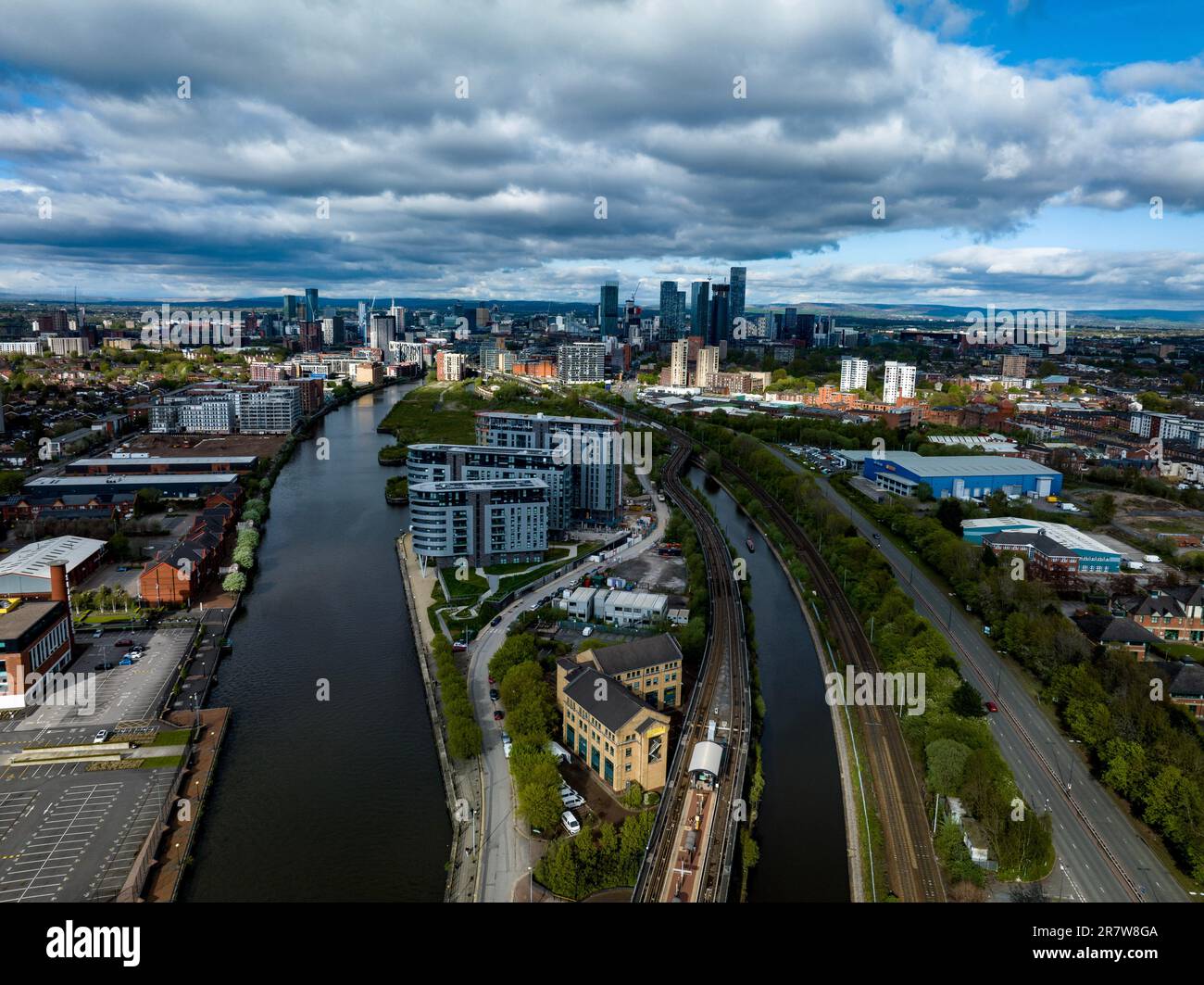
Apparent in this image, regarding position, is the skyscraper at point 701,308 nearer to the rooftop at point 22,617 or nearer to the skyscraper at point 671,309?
the skyscraper at point 671,309

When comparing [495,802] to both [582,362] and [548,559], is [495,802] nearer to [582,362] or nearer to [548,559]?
[548,559]

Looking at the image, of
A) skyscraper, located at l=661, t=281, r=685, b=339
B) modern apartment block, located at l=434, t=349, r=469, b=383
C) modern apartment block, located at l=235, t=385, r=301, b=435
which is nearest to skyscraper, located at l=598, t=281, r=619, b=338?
skyscraper, located at l=661, t=281, r=685, b=339

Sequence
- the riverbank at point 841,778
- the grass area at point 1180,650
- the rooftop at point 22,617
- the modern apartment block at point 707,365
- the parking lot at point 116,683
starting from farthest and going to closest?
the modern apartment block at point 707,365
the grass area at point 1180,650
the rooftop at point 22,617
the parking lot at point 116,683
the riverbank at point 841,778

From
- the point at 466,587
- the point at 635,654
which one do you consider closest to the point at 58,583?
the point at 466,587

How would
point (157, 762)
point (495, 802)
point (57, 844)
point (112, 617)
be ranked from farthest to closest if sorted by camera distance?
point (112, 617)
point (157, 762)
point (495, 802)
point (57, 844)

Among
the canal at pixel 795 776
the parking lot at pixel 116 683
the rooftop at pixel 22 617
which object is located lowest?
the canal at pixel 795 776

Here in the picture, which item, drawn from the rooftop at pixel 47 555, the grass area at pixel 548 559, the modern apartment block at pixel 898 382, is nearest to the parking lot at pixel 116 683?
the rooftop at pixel 47 555
